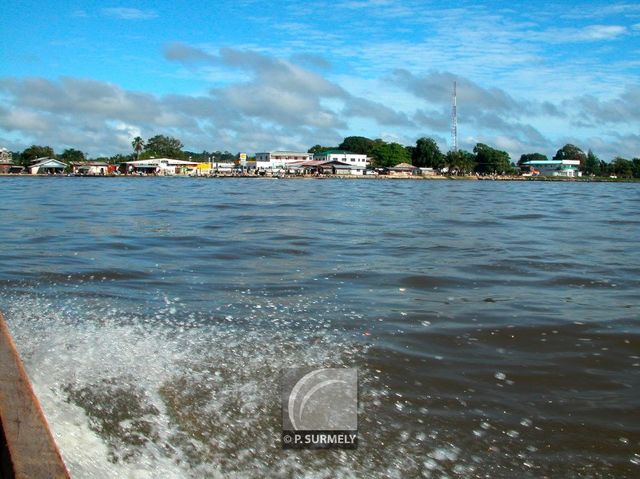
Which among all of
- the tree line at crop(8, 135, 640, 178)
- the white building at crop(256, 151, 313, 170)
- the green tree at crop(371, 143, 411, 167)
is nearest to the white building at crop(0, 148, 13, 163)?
the tree line at crop(8, 135, 640, 178)

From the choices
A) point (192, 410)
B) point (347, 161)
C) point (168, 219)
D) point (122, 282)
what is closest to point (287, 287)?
point (122, 282)

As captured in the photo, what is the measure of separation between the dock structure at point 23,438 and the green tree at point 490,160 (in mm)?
106809

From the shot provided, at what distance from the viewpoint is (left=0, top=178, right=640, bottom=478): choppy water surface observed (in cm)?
238

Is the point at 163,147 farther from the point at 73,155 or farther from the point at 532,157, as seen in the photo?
the point at 532,157

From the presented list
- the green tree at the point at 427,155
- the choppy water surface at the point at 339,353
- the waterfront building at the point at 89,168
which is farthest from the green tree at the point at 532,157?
the choppy water surface at the point at 339,353

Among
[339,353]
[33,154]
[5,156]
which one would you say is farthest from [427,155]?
[339,353]

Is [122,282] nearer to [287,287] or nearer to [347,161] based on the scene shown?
[287,287]

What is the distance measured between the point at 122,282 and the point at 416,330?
3028 mm

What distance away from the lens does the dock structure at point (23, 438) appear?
1407 millimetres

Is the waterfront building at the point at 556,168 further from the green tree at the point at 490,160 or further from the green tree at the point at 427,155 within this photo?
the green tree at the point at 427,155

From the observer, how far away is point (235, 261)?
6.95 meters

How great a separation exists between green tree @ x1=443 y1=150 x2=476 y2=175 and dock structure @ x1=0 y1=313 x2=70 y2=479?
9769 cm

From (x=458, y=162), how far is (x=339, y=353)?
96.4 meters

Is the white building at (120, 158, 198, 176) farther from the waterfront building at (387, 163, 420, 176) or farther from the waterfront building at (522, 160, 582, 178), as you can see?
the waterfront building at (522, 160, 582, 178)
